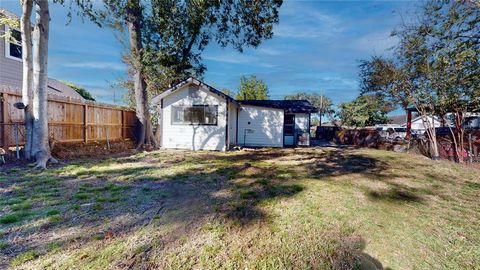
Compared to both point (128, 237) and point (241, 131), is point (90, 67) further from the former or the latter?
point (128, 237)

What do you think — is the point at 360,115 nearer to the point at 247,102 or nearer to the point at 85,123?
the point at 247,102

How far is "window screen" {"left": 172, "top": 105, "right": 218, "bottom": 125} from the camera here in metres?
11.8

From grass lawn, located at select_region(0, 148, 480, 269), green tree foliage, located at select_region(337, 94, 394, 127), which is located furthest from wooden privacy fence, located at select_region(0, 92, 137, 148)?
green tree foliage, located at select_region(337, 94, 394, 127)

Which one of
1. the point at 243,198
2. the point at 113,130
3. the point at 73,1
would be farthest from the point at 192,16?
the point at 243,198

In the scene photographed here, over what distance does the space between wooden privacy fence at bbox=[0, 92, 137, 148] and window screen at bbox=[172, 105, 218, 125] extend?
2.82m

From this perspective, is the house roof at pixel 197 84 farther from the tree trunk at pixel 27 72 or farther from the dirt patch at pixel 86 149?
the tree trunk at pixel 27 72

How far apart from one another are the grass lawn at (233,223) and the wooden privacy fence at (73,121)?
2.22m

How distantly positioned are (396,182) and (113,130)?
11.6 metres

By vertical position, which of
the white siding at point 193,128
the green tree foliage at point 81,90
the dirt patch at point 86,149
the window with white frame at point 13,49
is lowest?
the dirt patch at point 86,149

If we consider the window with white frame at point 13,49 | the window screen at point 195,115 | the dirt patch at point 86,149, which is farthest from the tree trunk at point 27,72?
the window screen at point 195,115

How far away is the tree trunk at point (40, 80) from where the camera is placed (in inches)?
265

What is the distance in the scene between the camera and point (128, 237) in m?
2.84

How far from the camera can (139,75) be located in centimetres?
1180

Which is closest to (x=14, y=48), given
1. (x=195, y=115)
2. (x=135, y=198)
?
(x=195, y=115)
